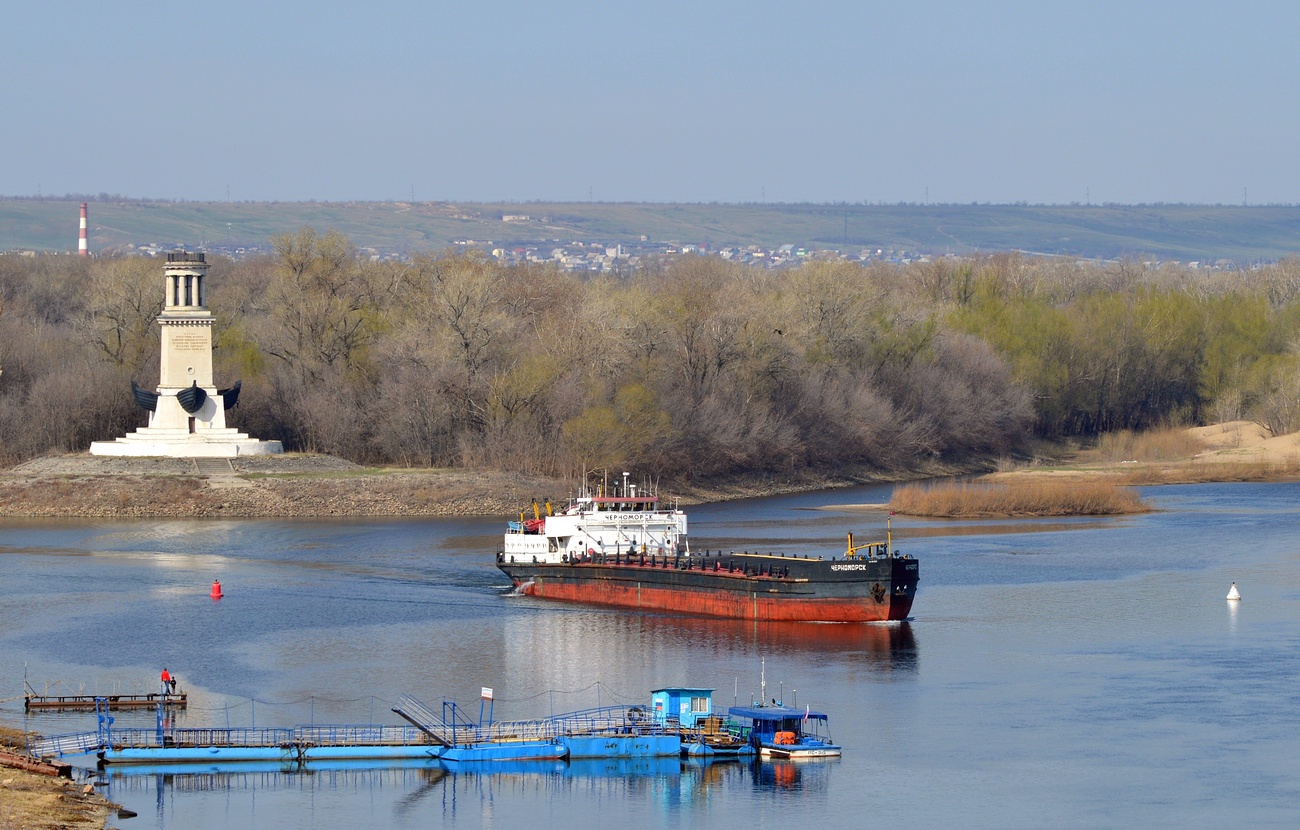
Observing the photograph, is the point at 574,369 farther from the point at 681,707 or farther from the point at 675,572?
the point at 681,707

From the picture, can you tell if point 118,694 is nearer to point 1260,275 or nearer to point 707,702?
point 707,702

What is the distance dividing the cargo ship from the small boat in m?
14.4

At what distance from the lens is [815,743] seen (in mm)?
41594

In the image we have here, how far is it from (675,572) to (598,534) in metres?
6.55

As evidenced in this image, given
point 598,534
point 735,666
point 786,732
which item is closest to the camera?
point 786,732

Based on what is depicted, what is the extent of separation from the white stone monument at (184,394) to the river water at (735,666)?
8.86 meters

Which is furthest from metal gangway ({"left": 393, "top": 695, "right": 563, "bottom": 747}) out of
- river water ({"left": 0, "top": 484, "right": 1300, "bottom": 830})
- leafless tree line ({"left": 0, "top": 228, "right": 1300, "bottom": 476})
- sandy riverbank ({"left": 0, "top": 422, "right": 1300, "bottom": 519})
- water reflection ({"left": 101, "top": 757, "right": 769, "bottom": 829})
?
leafless tree line ({"left": 0, "top": 228, "right": 1300, "bottom": 476})

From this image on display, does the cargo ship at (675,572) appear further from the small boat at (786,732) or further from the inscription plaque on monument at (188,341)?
the inscription plaque on monument at (188,341)

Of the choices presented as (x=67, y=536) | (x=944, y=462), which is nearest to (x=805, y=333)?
(x=944, y=462)

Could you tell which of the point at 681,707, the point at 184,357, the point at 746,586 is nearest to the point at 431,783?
the point at 681,707

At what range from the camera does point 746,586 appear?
59.6 meters

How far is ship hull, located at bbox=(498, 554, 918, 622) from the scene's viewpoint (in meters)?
57.7

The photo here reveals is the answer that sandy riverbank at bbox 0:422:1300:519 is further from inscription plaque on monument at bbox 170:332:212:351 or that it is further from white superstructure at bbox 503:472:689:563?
white superstructure at bbox 503:472:689:563

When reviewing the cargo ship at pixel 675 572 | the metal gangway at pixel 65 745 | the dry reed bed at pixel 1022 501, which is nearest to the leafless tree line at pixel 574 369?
the dry reed bed at pixel 1022 501
